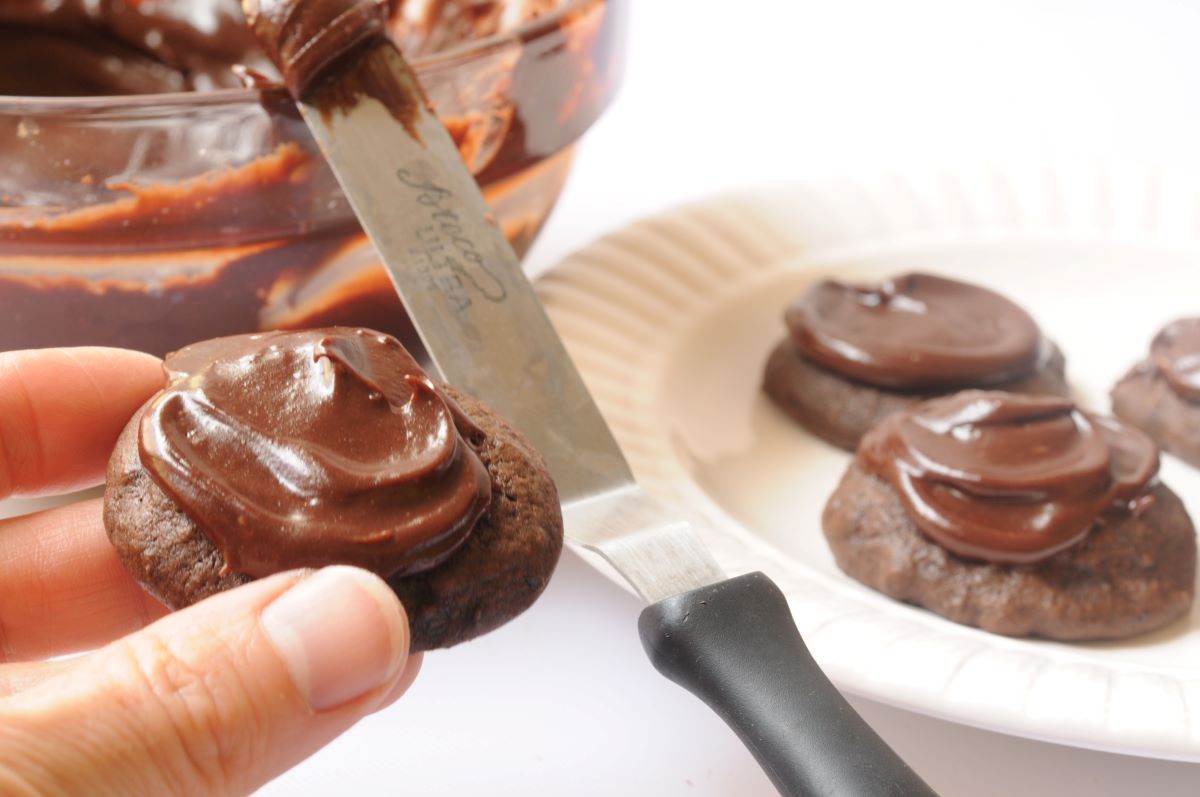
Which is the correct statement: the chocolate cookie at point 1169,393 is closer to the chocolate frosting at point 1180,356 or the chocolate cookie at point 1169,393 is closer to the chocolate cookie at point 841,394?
the chocolate frosting at point 1180,356

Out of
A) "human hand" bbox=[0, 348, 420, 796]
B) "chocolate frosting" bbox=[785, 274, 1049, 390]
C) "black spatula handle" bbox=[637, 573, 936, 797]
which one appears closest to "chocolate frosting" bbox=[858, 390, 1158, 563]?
"chocolate frosting" bbox=[785, 274, 1049, 390]

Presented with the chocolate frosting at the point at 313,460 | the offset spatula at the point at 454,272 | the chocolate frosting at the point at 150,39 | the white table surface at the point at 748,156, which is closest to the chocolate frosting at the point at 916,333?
the white table surface at the point at 748,156

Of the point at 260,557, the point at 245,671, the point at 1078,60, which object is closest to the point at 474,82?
the point at 260,557

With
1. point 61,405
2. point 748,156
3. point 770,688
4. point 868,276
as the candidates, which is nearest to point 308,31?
point 61,405

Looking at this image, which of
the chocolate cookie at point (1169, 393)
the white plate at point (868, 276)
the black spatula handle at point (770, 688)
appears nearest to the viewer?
the black spatula handle at point (770, 688)

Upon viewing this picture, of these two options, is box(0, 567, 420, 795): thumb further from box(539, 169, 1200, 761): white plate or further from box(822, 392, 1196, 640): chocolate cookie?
box(822, 392, 1196, 640): chocolate cookie

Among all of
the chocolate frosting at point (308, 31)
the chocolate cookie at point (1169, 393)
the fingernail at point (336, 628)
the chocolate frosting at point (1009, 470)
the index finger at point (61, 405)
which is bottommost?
the chocolate cookie at point (1169, 393)
